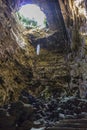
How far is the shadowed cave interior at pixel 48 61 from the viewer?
421 inches

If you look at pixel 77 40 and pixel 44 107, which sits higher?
pixel 77 40

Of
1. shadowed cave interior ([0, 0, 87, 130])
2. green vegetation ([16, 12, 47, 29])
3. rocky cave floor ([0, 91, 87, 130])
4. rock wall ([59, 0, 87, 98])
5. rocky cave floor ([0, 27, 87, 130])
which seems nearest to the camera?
rocky cave floor ([0, 91, 87, 130])

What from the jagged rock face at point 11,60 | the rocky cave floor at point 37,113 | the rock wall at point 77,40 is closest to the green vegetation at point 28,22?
the jagged rock face at point 11,60

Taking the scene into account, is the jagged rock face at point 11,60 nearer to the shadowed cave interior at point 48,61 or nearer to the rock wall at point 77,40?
the shadowed cave interior at point 48,61

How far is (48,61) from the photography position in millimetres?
16344

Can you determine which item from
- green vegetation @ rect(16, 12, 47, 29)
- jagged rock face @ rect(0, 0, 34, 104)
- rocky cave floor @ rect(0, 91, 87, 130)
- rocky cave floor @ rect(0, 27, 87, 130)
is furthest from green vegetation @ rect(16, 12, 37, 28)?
rocky cave floor @ rect(0, 91, 87, 130)

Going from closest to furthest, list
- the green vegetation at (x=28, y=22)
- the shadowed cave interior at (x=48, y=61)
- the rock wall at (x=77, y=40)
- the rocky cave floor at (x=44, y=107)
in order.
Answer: the rocky cave floor at (x=44, y=107)
the shadowed cave interior at (x=48, y=61)
the rock wall at (x=77, y=40)
the green vegetation at (x=28, y=22)

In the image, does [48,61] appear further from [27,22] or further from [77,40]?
[27,22]

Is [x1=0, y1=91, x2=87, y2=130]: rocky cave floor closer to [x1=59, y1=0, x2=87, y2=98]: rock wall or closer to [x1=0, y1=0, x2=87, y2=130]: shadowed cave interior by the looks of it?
[x1=0, y1=0, x2=87, y2=130]: shadowed cave interior

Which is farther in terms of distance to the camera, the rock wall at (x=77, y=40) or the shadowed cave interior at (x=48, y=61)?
the rock wall at (x=77, y=40)

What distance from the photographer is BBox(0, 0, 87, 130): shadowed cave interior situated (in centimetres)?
1070

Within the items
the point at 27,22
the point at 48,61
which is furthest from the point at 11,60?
the point at 27,22

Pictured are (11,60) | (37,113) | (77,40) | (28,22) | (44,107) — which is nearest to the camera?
(37,113)

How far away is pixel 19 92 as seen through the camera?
12.3 metres
